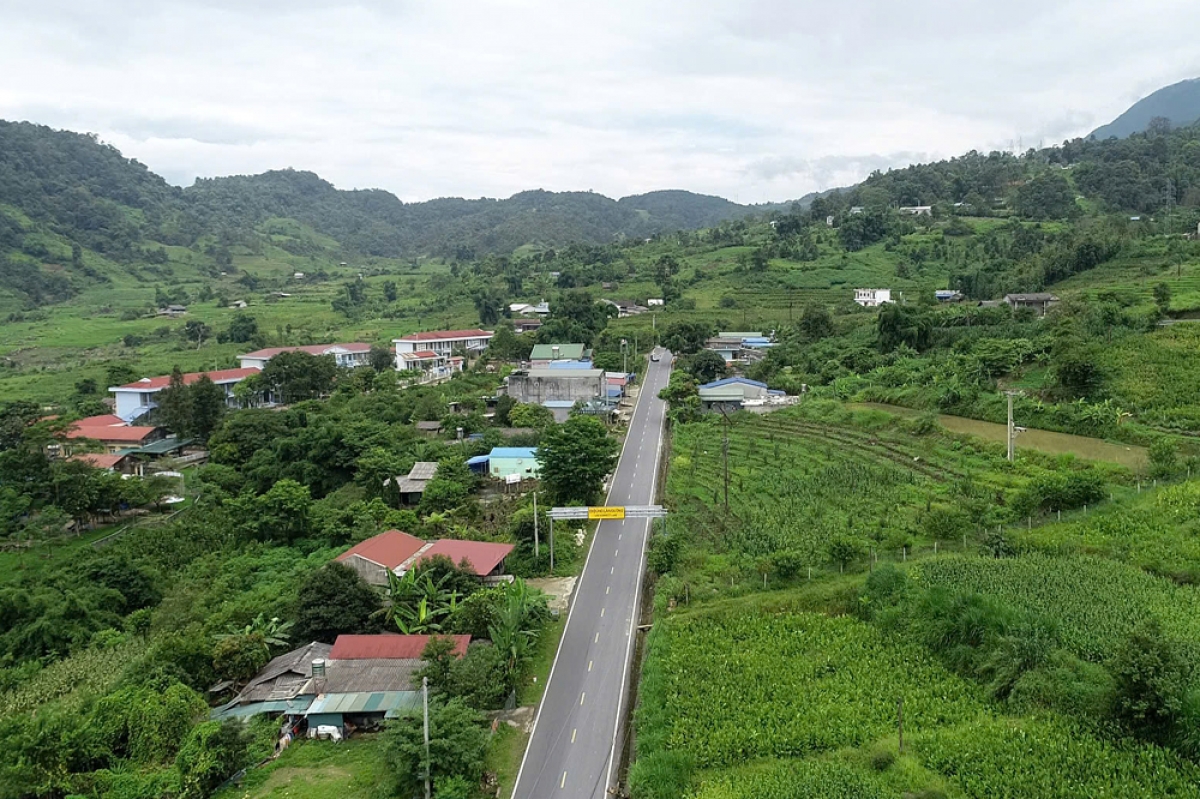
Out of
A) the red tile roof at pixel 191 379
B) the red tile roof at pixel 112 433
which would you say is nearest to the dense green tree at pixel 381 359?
the red tile roof at pixel 191 379

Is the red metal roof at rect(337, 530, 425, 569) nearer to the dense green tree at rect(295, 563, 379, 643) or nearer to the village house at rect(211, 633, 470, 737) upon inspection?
the dense green tree at rect(295, 563, 379, 643)

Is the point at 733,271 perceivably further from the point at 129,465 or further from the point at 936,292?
the point at 129,465

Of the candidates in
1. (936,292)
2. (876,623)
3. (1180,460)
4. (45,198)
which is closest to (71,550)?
(876,623)

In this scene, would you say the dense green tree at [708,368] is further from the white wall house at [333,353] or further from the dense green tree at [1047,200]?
the dense green tree at [1047,200]

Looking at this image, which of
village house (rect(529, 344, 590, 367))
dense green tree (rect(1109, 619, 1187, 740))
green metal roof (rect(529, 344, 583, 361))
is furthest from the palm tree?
green metal roof (rect(529, 344, 583, 361))

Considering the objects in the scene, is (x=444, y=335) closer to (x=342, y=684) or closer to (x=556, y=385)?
(x=556, y=385)
